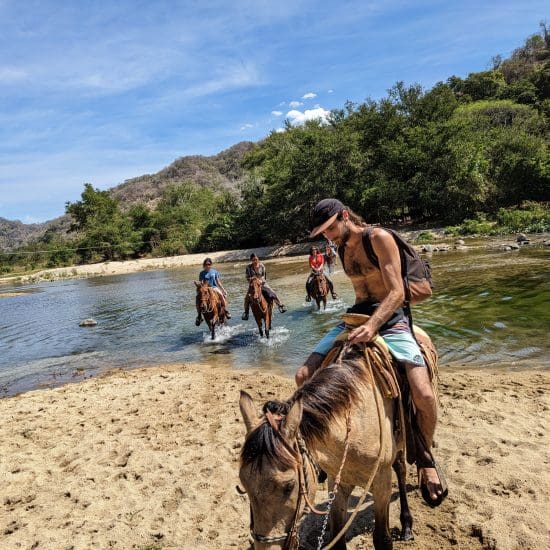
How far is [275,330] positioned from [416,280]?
32.6 ft

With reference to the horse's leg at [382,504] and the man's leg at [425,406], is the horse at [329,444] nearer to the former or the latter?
the horse's leg at [382,504]

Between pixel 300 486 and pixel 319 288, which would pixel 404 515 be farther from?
pixel 319 288

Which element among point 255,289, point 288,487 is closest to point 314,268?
point 255,289

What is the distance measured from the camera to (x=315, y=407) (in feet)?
8.38

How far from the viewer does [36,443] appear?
20.6ft

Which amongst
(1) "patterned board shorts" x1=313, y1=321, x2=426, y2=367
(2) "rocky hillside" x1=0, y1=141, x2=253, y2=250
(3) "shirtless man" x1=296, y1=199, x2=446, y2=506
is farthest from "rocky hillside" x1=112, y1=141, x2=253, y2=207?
(1) "patterned board shorts" x1=313, y1=321, x2=426, y2=367

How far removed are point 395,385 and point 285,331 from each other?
9.82 metres

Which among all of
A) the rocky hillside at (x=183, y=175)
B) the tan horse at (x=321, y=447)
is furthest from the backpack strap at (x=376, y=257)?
the rocky hillside at (x=183, y=175)

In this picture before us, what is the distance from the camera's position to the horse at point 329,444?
210cm

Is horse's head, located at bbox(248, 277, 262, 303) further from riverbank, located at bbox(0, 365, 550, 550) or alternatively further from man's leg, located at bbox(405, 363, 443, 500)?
man's leg, located at bbox(405, 363, 443, 500)

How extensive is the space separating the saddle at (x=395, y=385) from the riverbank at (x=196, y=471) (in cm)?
99

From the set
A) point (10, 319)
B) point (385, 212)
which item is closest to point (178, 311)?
point (10, 319)

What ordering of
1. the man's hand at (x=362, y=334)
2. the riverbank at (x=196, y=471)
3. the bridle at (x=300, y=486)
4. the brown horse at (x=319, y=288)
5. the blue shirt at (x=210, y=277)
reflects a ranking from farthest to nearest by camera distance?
the brown horse at (x=319, y=288) → the blue shirt at (x=210, y=277) → the riverbank at (x=196, y=471) → the man's hand at (x=362, y=334) → the bridle at (x=300, y=486)

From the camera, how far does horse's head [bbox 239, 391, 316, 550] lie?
2076 mm
